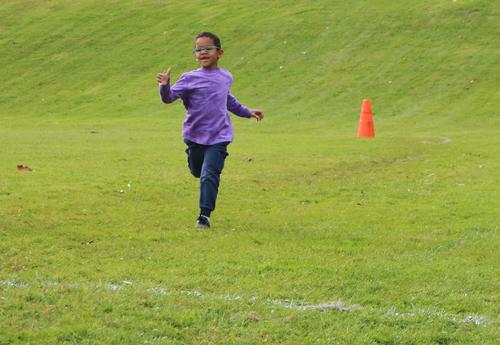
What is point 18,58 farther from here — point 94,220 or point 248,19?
point 94,220

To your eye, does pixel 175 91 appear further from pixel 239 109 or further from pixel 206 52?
pixel 239 109

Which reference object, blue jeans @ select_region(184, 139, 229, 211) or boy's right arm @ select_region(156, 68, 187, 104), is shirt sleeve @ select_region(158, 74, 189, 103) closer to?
boy's right arm @ select_region(156, 68, 187, 104)

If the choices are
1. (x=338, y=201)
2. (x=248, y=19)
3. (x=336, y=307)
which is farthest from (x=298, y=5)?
(x=336, y=307)

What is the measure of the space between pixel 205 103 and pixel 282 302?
131 inches

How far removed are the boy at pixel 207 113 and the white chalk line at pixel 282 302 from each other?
2568 millimetres

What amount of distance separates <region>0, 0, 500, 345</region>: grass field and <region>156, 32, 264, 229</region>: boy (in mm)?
478

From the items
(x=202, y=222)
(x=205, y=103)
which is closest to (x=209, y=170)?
(x=202, y=222)

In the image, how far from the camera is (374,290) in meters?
6.31

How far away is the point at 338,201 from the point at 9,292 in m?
6.14

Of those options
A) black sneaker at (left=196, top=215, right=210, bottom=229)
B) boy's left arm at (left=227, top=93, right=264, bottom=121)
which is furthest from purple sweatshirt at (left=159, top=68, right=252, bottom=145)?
A: black sneaker at (left=196, top=215, right=210, bottom=229)

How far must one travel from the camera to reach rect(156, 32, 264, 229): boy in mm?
8625

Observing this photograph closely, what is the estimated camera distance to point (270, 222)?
30.9 feet

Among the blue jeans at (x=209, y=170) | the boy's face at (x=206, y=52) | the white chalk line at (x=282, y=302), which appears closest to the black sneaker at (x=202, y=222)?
the blue jeans at (x=209, y=170)

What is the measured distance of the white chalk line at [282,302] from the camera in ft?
18.5
